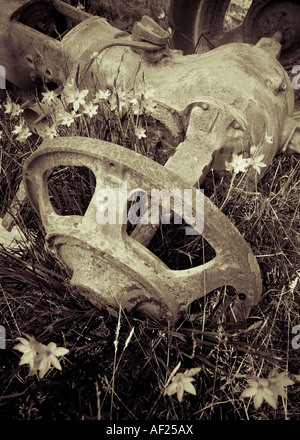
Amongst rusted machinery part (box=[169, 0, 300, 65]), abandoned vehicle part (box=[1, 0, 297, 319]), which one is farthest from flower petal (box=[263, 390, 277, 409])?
rusted machinery part (box=[169, 0, 300, 65])

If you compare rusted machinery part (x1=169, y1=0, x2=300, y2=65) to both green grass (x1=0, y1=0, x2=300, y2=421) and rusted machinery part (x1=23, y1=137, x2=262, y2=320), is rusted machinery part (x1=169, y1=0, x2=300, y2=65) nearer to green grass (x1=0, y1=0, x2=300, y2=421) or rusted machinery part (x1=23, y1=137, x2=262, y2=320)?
green grass (x1=0, y1=0, x2=300, y2=421)

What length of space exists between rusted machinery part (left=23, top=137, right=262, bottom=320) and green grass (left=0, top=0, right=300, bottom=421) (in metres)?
0.12

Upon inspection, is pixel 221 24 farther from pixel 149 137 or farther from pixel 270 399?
pixel 270 399

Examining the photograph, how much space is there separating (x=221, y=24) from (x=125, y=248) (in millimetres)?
1984

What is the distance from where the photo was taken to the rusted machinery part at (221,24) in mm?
2453

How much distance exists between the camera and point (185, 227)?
179 centimetres

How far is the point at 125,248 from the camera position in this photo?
1.39 m

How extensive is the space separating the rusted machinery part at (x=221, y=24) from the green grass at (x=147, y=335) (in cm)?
104

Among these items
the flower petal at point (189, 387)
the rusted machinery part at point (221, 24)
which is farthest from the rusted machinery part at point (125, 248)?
the rusted machinery part at point (221, 24)

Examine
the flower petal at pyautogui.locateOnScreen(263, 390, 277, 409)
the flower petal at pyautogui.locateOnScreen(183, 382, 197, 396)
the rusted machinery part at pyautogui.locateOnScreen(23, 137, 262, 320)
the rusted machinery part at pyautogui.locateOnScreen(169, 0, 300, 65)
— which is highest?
the rusted machinery part at pyautogui.locateOnScreen(169, 0, 300, 65)

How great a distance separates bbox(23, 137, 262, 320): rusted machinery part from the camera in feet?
4.14

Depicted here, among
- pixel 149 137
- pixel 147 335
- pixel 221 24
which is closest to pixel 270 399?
pixel 147 335

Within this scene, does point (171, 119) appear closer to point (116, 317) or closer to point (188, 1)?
point (116, 317)
